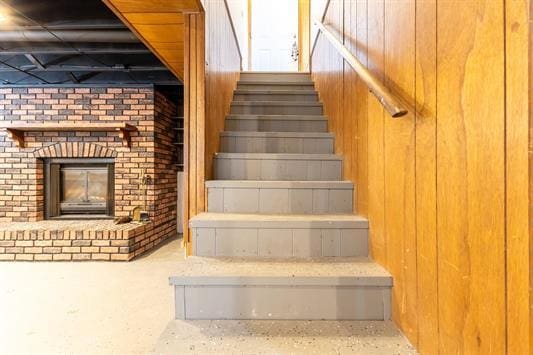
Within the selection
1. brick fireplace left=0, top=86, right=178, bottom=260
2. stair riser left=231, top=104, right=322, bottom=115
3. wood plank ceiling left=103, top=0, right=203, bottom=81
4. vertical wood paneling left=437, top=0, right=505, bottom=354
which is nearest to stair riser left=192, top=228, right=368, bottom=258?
vertical wood paneling left=437, top=0, right=505, bottom=354

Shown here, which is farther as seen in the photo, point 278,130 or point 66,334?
point 278,130

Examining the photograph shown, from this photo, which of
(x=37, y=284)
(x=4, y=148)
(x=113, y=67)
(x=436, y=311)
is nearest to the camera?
(x=436, y=311)

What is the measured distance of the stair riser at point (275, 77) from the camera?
3510mm

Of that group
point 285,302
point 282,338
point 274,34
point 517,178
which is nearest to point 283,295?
point 285,302

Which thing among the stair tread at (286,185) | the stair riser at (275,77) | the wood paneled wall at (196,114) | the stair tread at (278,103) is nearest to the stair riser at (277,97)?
the stair tread at (278,103)

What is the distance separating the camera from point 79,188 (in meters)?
4.05

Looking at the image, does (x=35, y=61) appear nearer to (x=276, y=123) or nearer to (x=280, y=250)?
(x=276, y=123)

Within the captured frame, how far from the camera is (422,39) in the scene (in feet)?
3.30

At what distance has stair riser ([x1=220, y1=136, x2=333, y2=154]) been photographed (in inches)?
89.3

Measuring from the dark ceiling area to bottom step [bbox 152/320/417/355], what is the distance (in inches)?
99.8

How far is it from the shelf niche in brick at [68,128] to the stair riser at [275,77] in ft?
5.28

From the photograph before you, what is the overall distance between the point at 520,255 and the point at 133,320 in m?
1.88

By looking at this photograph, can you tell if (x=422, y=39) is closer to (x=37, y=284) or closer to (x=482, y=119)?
(x=482, y=119)

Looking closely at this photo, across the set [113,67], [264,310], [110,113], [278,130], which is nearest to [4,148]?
[110,113]
